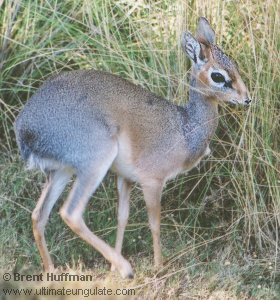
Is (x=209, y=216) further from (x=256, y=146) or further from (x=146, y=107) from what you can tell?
(x=146, y=107)

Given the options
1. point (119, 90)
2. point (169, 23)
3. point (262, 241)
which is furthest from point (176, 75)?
point (262, 241)

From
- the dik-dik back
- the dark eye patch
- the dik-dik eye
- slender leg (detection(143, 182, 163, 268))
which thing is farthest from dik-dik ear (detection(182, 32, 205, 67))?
slender leg (detection(143, 182, 163, 268))

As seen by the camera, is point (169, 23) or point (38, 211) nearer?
point (38, 211)

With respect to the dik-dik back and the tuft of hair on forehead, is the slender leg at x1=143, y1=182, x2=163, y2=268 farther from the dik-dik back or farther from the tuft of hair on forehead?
the tuft of hair on forehead

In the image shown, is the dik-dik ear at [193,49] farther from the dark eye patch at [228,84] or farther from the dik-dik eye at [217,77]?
the dark eye patch at [228,84]

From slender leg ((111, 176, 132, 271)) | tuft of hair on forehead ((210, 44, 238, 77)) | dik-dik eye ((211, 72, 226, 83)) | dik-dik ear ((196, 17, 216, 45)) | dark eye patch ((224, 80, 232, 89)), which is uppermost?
dik-dik ear ((196, 17, 216, 45))

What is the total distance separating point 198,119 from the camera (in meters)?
6.41

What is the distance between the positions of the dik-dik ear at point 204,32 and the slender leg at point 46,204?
1222 millimetres

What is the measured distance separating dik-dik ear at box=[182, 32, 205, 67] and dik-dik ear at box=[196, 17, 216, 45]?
0.29ft

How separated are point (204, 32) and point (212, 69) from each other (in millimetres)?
298

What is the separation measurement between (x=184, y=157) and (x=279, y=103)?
2.82ft

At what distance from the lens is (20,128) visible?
5.89 meters

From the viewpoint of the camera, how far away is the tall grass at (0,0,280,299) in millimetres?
6449

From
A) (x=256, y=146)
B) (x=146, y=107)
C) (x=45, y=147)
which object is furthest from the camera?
(x=256, y=146)
